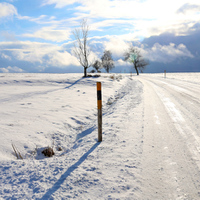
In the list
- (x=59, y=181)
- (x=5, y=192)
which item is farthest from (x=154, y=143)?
(x=5, y=192)

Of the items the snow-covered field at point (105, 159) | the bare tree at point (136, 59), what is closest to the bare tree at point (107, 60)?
the bare tree at point (136, 59)

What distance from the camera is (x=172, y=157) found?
9.51 ft

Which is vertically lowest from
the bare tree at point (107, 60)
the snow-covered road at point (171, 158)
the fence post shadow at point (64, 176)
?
the fence post shadow at point (64, 176)

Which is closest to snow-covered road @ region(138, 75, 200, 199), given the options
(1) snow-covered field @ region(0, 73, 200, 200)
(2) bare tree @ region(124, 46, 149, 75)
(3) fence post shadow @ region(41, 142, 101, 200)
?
(1) snow-covered field @ region(0, 73, 200, 200)

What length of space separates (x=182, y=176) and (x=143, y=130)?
1.87 meters

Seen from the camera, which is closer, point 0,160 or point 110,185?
point 110,185

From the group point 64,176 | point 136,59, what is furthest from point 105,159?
point 136,59

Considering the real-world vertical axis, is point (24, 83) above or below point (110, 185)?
above

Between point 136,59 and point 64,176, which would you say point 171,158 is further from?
point 136,59

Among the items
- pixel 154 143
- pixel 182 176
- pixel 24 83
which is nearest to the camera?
pixel 182 176

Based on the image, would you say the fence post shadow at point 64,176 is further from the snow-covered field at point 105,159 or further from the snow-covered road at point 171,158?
the snow-covered road at point 171,158

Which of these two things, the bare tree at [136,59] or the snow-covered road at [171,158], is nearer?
the snow-covered road at [171,158]

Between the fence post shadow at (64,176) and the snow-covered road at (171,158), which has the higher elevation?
the snow-covered road at (171,158)

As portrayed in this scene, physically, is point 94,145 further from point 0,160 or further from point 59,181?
point 0,160
